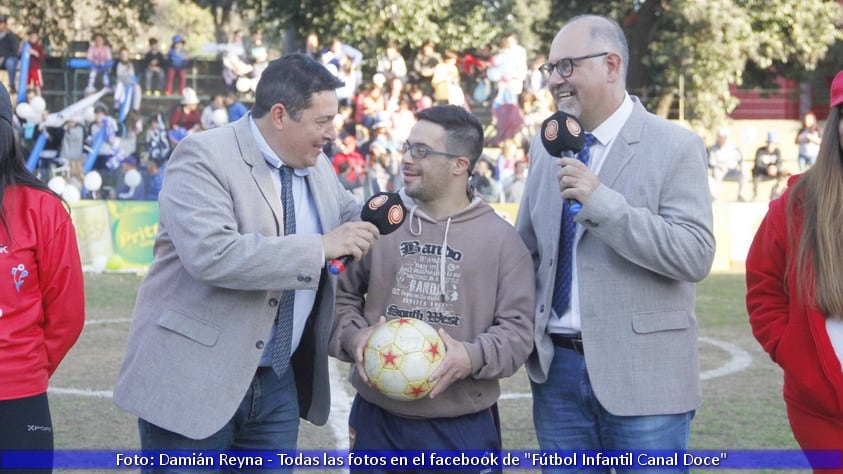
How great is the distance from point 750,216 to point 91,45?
55.6 feet

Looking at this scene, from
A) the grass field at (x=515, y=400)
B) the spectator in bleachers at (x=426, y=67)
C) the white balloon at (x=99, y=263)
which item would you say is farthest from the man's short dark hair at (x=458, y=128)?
the spectator in bleachers at (x=426, y=67)

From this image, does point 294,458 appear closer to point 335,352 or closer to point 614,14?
point 335,352

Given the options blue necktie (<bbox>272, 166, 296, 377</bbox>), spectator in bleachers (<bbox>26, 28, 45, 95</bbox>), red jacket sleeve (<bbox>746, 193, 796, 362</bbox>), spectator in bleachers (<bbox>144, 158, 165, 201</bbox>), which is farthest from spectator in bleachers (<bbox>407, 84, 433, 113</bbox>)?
red jacket sleeve (<bbox>746, 193, 796, 362</bbox>)

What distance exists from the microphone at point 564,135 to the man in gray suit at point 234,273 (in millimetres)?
785

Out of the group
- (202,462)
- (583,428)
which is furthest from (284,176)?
(583,428)

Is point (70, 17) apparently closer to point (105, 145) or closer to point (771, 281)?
point (105, 145)

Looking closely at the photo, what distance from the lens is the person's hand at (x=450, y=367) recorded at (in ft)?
14.0

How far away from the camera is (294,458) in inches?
186

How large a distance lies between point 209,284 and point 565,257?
1.46 m

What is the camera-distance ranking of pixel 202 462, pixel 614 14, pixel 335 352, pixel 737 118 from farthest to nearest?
1. pixel 737 118
2. pixel 614 14
3. pixel 335 352
4. pixel 202 462

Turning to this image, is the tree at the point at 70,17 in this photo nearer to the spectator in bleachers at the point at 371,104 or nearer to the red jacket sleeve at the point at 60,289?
the spectator in bleachers at the point at 371,104

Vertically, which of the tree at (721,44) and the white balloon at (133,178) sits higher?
the tree at (721,44)

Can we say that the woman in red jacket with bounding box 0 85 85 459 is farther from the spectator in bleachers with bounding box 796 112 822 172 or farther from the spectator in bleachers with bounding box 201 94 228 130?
the spectator in bleachers with bounding box 796 112 822 172

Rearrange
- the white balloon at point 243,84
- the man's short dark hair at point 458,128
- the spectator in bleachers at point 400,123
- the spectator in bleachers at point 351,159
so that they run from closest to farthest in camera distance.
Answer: the man's short dark hair at point 458,128 → the spectator in bleachers at point 351,159 → the spectator in bleachers at point 400,123 → the white balloon at point 243,84
